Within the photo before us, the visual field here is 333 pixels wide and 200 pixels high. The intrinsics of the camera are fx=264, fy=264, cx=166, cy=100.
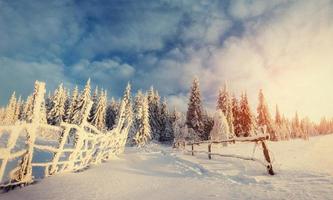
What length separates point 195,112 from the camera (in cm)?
5966

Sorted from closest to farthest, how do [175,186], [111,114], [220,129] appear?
[175,186] → [220,129] → [111,114]

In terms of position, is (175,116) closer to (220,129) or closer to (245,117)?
(245,117)

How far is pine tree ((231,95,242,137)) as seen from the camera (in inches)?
2428

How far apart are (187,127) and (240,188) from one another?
5289cm

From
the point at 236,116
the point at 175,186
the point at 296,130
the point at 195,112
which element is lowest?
the point at 175,186

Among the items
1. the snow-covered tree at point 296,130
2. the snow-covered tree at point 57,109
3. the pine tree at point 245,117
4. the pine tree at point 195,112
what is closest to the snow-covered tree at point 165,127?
the pine tree at point 195,112

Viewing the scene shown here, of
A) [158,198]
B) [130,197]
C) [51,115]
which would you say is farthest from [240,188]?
[51,115]

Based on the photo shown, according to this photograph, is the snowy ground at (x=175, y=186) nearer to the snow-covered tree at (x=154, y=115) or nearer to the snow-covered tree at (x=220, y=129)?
the snow-covered tree at (x=220, y=129)

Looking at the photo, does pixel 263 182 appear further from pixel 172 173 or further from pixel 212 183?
pixel 172 173

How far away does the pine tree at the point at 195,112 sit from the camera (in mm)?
58906

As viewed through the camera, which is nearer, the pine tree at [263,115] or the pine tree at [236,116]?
the pine tree at [236,116]

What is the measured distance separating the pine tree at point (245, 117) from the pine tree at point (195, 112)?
10060mm

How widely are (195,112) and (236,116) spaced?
11.3 meters

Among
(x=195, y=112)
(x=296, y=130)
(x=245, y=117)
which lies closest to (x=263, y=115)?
(x=245, y=117)
